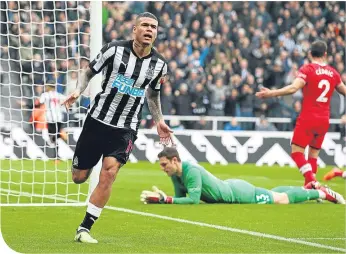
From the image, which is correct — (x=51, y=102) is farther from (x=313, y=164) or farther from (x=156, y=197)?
(x=156, y=197)

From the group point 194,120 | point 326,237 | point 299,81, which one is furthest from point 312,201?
point 194,120

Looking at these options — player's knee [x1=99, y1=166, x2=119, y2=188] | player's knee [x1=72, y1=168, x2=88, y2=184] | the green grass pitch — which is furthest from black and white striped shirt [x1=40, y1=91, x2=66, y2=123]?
player's knee [x1=99, y1=166, x2=119, y2=188]

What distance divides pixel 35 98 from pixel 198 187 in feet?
26.8

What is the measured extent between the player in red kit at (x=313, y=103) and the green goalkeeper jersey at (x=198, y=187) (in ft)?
4.83

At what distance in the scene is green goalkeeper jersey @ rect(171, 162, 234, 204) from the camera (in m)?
12.5

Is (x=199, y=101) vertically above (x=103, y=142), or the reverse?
Result: (x=103, y=142)

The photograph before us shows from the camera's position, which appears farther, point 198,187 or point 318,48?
point 318,48

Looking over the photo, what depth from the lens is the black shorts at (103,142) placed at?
910 cm

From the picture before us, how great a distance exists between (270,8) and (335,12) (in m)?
1.97

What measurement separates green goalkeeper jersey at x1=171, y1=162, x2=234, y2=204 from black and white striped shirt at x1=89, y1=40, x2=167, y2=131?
10.6 ft

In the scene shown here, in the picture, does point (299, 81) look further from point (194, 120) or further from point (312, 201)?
point (194, 120)

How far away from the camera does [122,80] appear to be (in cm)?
927

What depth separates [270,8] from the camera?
93.9 feet

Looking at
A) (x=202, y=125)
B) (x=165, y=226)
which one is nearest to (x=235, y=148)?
(x=202, y=125)
